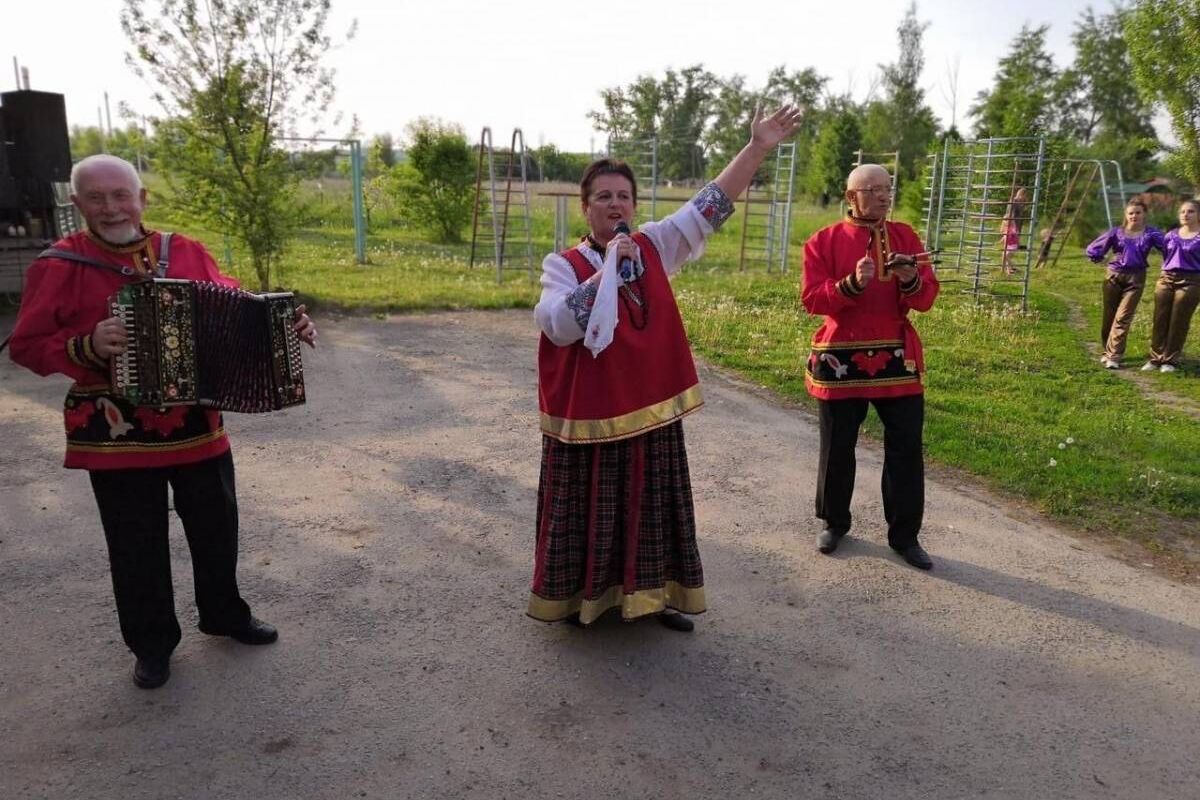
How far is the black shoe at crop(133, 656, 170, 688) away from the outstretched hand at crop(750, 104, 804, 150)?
3.07 meters

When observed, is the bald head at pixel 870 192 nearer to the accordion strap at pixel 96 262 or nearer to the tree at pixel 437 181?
the accordion strap at pixel 96 262

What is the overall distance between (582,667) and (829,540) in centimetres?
178

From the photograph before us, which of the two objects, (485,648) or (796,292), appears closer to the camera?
(485,648)

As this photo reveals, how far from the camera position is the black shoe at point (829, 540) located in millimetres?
4688

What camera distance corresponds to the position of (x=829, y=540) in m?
4.70

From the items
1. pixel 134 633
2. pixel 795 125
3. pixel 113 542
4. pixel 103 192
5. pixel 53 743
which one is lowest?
pixel 53 743

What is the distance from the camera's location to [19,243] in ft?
37.1

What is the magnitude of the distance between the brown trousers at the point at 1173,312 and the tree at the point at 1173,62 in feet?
27.8

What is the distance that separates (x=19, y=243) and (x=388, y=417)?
751cm

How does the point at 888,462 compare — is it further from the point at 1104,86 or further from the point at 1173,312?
the point at 1104,86

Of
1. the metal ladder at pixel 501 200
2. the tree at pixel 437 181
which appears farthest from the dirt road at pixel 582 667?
the tree at pixel 437 181

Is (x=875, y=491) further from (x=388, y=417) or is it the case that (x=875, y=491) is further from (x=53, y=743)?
(x=53, y=743)

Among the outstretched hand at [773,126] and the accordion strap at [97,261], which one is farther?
the outstretched hand at [773,126]

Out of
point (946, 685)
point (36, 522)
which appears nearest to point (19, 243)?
point (36, 522)
